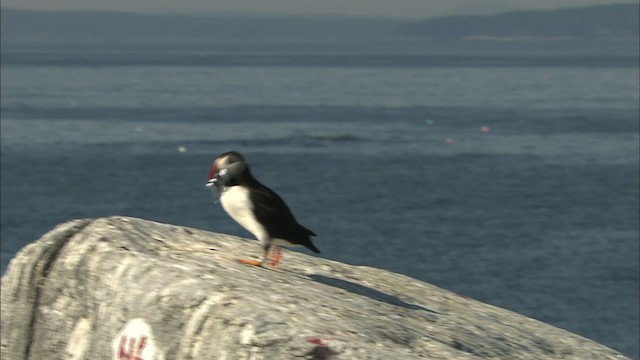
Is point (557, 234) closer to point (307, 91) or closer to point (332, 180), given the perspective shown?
point (332, 180)

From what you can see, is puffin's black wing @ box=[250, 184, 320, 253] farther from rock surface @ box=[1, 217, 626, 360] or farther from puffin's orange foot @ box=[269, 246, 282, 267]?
puffin's orange foot @ box=[269, 246, 282, 267]

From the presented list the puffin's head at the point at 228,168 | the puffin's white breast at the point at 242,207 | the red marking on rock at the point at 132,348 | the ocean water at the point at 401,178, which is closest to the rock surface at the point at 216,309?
the red marking on rock at the point at 132,348

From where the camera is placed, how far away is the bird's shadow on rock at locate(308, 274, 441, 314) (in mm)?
7742

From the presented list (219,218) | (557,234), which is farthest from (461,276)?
(219,218)

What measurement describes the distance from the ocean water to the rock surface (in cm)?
2223

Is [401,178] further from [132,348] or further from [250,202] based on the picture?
[132,348]

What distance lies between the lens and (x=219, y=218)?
5106cm

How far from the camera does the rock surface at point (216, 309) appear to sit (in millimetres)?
6680

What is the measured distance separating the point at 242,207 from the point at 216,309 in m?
0.84

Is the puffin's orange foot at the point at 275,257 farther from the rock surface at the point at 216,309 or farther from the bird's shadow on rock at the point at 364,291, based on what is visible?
the bird's shadow on rock at the point at 364,291

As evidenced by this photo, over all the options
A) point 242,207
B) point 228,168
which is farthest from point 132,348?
point 228,168

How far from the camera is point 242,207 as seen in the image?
7473mm

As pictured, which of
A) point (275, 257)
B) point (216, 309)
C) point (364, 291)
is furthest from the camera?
point (275, 257)

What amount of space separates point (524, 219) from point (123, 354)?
155 feet
